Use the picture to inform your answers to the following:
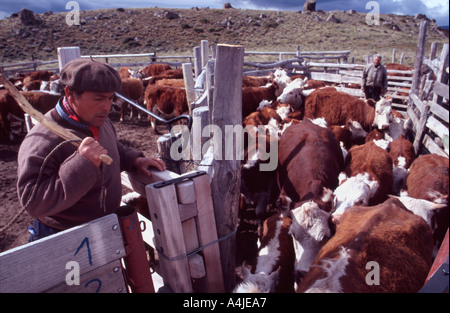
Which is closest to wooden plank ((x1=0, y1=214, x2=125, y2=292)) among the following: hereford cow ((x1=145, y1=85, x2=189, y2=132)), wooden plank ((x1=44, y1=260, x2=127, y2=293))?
wooden plank ((x1=44, y1=260, x2=127, y2=293))

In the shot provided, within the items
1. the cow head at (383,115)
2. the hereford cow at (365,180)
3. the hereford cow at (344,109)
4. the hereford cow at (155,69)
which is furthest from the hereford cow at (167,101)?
the hereford cow at (155,69)

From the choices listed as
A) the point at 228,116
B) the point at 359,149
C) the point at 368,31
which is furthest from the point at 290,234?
the point at 368,31

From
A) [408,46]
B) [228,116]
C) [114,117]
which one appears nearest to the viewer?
[228,116]

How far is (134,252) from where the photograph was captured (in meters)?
1.66

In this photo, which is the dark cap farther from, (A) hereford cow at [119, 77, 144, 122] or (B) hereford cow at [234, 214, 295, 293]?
(A) hereford cow at [119, 77, 144, 122]

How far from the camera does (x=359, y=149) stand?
5539 millimetres

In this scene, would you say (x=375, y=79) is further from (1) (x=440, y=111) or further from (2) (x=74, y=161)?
(2) (x=74, y=161)

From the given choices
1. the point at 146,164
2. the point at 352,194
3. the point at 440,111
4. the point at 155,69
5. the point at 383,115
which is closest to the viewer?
the point at 146,164

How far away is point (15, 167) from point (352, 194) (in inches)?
321

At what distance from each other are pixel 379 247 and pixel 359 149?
346cm

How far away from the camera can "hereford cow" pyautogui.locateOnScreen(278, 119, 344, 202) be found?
4199 mm

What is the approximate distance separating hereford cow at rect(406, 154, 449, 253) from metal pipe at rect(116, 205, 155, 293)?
356 cm

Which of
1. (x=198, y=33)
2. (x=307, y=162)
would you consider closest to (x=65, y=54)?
(x=307, y=162)
